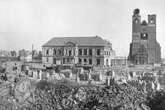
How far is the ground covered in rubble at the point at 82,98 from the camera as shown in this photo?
31.8 meters

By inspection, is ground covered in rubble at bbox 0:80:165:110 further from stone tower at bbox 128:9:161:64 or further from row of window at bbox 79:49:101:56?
stone tower at bbox 128:9:161:64

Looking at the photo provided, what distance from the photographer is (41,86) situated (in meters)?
37.9

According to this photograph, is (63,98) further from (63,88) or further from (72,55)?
(72,55)

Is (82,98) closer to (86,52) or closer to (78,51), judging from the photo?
(86,52)

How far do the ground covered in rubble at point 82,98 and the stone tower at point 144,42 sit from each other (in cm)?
Result: 4525

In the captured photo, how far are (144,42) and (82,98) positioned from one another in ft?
167

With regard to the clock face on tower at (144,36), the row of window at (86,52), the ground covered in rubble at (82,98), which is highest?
the clock face on tower at (144,36)

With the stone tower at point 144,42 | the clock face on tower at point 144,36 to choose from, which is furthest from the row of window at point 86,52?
the clock face on tower at point 144,36

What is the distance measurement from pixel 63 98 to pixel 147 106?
10.5 m

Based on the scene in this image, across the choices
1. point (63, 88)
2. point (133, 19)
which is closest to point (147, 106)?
point (63, 88)

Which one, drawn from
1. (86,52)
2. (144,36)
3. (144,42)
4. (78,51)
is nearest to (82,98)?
(86,52)

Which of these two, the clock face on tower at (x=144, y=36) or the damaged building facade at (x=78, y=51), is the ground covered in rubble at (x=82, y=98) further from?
the clock face on tower at (x=144, y=36)

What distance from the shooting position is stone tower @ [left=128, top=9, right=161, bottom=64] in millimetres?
79537

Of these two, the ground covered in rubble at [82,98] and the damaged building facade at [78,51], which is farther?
the damaged building facade at [78,51]
